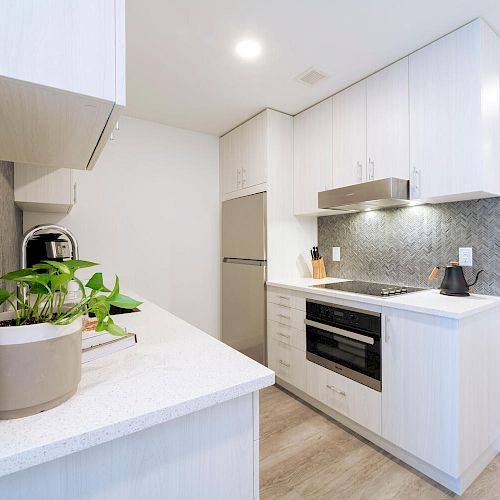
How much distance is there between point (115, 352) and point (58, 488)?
40cm

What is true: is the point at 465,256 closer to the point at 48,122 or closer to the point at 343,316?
the point at 343,316

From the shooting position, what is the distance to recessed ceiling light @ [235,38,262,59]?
1.89m

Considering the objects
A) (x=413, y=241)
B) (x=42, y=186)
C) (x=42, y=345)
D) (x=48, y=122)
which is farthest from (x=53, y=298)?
(x=413, y=241)

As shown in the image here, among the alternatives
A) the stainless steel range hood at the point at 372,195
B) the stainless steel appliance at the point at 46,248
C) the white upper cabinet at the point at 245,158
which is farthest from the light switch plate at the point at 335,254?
the stainless steel appliance at the point at 46,248

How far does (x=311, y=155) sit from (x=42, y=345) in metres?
2.54

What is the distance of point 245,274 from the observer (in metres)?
2.99

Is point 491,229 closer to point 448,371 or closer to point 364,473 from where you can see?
point 448,371

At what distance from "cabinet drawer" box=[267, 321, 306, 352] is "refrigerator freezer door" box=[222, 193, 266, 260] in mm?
609

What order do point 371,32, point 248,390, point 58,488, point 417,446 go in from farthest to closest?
point 371,32 < point 417,446 < point 248,390 < point 58,488

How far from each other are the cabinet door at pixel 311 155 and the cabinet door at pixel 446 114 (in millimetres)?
706

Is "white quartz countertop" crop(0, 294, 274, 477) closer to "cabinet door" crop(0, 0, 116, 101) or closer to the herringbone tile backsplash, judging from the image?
"cabinet door" crop(0, 0, 116, 101)

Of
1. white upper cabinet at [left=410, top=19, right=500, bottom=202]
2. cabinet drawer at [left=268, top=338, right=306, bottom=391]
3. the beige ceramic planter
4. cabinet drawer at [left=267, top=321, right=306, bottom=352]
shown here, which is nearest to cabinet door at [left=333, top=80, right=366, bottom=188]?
white upper cabinet at [left=410, top=19, right=500, bottom=202]

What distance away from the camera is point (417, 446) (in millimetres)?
1642

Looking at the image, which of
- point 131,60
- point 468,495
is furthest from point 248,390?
point 131,60
